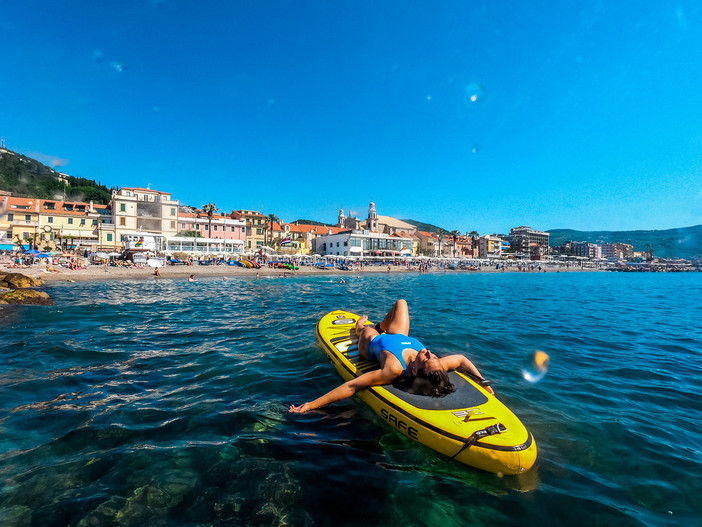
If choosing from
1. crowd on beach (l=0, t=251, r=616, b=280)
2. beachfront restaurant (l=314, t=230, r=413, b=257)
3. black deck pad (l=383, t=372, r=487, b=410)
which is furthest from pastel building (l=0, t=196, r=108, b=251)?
black deck pad (l=383, t=372, r=487, b=410)

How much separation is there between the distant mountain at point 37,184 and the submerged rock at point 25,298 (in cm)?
8428

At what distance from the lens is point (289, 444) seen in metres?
4.38

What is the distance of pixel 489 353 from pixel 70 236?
65831 millimetres

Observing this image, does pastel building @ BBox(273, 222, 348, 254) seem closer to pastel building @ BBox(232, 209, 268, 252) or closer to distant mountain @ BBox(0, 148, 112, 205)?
pastel building @ BBox(232, 209, 268, 252)

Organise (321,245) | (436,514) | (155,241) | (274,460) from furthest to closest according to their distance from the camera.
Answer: (321,245) < (155,241) < (274,460) < (436,514)

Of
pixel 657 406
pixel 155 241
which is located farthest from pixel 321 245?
pixel 657 406

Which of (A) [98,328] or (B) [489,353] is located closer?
(B) [489,353]

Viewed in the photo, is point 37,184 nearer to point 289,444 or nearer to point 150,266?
point 150,266

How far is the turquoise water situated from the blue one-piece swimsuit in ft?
3.09

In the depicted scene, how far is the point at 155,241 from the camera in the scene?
5109 cm

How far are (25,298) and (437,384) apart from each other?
2034cm

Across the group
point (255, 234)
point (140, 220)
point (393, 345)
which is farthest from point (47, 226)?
point (393, 345)

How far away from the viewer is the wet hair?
4.55 metres

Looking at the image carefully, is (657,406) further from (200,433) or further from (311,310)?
(311,310)
